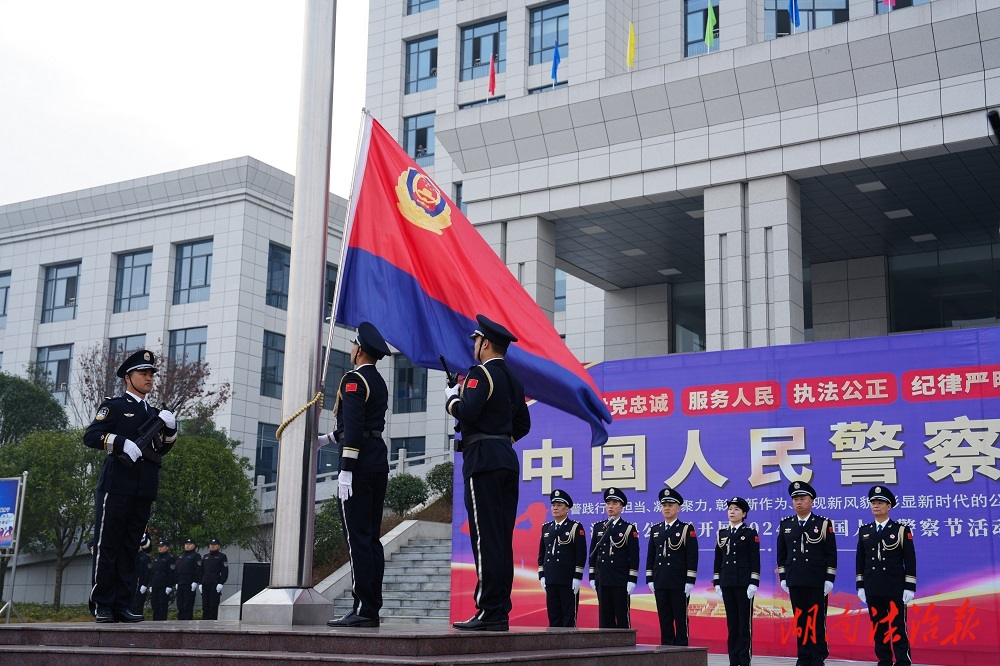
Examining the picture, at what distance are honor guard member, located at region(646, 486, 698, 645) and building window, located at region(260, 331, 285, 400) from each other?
22.6 metres

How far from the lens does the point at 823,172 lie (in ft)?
55.3

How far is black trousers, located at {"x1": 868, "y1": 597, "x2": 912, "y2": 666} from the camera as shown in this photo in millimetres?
9859

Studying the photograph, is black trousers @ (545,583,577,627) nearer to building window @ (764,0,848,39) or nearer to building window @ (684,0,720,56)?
building window @ (764,0,848,39)

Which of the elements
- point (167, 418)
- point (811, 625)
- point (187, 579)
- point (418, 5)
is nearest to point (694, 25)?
point (418, 5)

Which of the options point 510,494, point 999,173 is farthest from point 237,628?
point 999,173

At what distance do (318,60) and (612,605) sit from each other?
6771mm

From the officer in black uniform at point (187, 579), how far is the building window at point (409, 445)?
47.9 ft

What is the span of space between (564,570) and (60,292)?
28.6m

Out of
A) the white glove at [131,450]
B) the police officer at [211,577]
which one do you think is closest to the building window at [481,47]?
the police officer at [211,577]

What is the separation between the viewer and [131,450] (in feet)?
23.2

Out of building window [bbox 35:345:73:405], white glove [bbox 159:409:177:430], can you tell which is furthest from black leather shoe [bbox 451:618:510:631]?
building window [bbox 35:345:73:405]

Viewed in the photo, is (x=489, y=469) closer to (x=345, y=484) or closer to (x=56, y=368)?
(x=345, y=484)

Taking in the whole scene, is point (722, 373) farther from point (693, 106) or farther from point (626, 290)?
point (626, 290)

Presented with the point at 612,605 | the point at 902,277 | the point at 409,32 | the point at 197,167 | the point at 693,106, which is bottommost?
the point at 612,605
